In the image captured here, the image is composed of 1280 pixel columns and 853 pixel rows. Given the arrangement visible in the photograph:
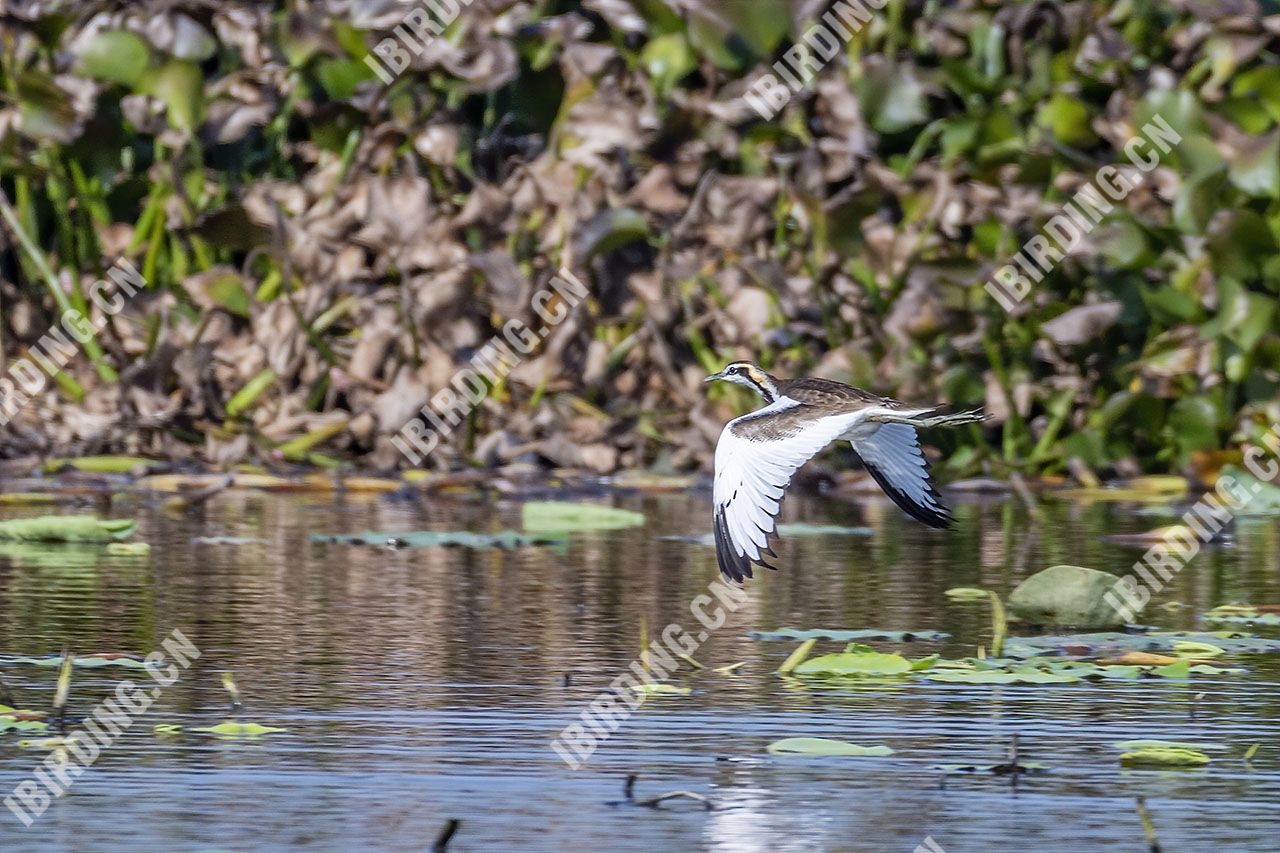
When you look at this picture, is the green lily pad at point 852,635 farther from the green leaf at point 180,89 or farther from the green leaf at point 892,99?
the green leaf at point 180,89

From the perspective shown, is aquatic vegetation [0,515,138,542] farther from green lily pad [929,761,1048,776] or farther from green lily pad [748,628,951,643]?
green lily pad [929,761,1048,776]

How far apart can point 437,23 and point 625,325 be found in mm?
2250

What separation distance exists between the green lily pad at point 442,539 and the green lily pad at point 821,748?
4.92m

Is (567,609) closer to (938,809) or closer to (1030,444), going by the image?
(938,809)

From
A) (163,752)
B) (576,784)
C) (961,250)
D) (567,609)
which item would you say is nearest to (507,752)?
(576,784)

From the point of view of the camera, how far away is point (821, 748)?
241 inches

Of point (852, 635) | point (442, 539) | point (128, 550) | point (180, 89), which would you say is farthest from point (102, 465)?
point (852, 635)

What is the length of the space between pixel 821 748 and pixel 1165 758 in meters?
0.82

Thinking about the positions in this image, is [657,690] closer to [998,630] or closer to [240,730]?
[998,630]

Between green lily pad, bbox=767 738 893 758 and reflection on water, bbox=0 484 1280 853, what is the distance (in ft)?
0.13

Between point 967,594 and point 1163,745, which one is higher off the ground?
point 967,594

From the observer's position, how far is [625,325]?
15773 mm

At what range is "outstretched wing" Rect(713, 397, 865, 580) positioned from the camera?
26.0ft

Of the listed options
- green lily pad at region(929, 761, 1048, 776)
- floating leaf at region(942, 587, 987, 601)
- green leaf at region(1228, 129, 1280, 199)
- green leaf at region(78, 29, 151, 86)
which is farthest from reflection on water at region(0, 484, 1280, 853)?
green leaf at region(78, 29, 151, 86)
